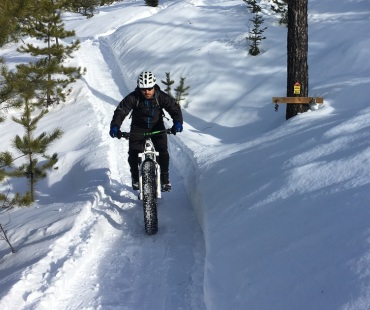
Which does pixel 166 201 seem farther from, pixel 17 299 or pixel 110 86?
pixel 110 86

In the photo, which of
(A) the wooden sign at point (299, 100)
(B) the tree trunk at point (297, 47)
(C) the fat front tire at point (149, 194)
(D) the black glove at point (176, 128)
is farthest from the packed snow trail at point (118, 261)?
(B) the tree trunk at point (297, 47)

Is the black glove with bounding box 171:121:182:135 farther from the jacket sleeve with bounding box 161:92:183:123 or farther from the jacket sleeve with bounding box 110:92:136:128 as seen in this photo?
the jacket sleeve with bounding box 110:92:136:128

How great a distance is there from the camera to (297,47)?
7.36 m

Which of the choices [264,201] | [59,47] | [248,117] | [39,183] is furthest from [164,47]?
[264,201]

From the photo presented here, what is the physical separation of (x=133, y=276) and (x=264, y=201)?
1837 mm

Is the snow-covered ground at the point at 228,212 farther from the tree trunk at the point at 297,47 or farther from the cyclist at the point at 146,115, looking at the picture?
the cyclist at the point at 146,115

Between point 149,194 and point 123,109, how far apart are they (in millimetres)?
1405

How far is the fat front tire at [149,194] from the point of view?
5.48 meters

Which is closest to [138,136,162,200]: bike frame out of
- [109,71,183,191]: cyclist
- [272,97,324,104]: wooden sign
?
[109,71,183,191]: cyclist

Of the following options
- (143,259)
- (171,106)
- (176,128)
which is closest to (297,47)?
(171,106)

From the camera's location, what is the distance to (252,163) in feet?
19.1

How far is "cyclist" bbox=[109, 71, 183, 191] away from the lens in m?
5.68

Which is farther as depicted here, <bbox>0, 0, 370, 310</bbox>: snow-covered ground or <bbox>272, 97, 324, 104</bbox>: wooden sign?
<bbox>272, 97, 324, 104</bbox>: wooden sign

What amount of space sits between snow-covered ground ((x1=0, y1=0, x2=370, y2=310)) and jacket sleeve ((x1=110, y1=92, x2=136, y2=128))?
161cm
